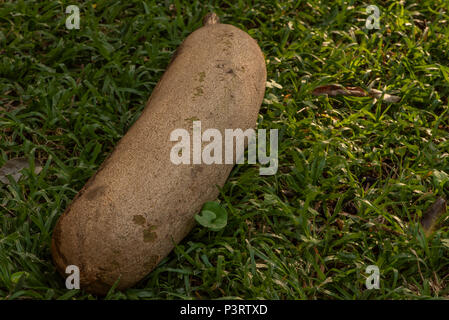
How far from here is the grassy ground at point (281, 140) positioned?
2.75 meters

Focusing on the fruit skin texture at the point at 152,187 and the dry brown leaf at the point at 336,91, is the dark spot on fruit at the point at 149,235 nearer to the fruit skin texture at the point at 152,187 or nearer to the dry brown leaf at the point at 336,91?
the fruit skin texture at the point at 152,187

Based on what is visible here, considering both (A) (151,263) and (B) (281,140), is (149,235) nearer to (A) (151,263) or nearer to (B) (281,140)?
(A) (151,263)

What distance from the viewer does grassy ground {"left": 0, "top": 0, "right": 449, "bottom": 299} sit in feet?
9.02

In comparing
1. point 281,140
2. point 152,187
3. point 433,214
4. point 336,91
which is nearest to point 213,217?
point 152,187

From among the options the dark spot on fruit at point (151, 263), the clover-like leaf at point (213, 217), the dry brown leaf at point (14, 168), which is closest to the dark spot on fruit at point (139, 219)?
the dark spot on fruit at point (151, 263)

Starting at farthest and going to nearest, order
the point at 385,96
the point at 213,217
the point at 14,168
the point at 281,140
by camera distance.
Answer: the point at 385,96
the point at 281,140
the point at 14,168
the point at 213,217

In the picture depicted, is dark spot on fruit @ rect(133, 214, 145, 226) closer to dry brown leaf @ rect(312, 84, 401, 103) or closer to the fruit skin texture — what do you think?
the fruit skin texture

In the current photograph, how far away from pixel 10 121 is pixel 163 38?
1.31 metres

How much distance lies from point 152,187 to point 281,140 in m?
1.14

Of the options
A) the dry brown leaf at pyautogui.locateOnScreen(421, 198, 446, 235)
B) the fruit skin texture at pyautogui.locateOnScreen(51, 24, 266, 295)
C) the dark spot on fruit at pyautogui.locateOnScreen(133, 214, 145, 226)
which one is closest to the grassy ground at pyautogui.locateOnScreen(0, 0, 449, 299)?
the dry brown leaf at pyautogui.locateOnScreen(421, 198, 446, 235)

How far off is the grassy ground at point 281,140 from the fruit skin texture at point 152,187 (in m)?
0.17

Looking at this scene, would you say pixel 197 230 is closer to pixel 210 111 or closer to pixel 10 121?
pixel 210 111

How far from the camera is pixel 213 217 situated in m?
Result: 2.77

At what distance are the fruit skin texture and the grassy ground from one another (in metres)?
0.17
